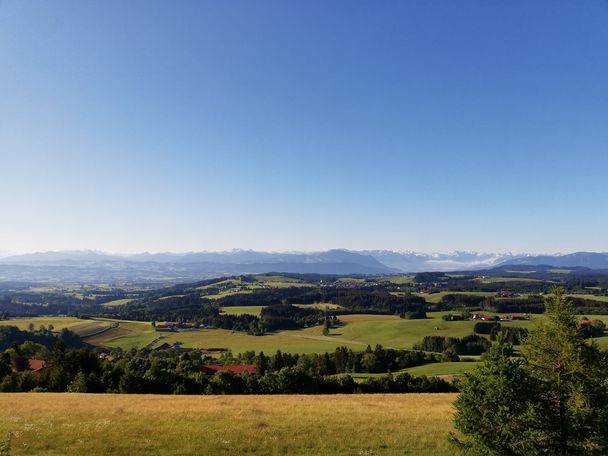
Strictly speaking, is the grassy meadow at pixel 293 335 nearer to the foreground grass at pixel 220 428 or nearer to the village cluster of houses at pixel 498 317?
the village cluster of houses at pixel 498 317

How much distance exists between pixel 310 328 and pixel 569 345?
169m

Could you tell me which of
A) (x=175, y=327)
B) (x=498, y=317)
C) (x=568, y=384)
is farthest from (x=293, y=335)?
(x=568, y=384)

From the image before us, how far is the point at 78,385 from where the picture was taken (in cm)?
5134

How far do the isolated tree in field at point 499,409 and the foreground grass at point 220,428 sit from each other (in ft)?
16.1

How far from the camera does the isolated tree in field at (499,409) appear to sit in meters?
16.8

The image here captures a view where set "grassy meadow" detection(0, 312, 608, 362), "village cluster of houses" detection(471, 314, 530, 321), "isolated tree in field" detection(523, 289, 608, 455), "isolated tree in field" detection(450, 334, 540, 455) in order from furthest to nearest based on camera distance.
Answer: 1. "village cluster of houses" detection(471, 314, 530, 321)
2. "grassy meadow" detection(0, 312, 608, 362)
3. "isolated tree in field" detection(450, 334, 540, 455)
4. "isolated tree in field" detection(523, 289, 608, 455)

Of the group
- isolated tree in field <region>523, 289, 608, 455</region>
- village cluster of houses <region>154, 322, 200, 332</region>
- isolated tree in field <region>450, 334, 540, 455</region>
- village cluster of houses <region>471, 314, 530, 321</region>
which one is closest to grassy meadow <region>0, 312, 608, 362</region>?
village cluster of houses <region>154, 322, 200, 332</region>

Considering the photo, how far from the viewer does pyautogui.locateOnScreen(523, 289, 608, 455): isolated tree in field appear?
16703 millimetres

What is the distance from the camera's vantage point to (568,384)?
17.3 m

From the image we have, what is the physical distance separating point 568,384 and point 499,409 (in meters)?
3.00

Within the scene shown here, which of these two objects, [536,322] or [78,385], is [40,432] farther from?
[78,385]

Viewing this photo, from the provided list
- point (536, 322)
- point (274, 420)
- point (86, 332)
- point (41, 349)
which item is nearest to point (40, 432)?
point (274, 420)

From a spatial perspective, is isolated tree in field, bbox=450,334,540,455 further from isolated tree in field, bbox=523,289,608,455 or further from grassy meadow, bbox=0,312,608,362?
grassy meadow, bbox=0,312,608,362

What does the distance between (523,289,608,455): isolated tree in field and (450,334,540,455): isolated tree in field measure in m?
0.79
